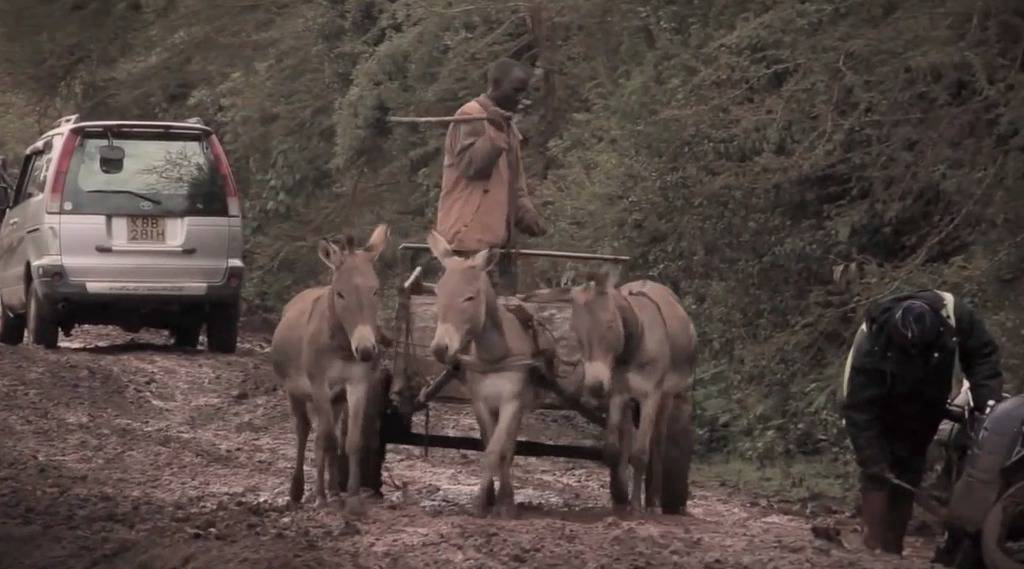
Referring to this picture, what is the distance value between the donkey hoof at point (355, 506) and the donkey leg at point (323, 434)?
1.52 feet

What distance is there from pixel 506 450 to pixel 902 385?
7.03ft

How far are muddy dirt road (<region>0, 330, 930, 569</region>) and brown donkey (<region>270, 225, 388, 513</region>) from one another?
0.34 meters

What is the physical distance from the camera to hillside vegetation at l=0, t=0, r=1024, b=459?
12.6 m

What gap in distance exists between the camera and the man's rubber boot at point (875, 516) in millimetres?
9203

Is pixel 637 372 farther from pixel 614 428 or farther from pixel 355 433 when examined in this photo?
pixel 355 433

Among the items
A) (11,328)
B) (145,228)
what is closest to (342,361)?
(145,228)

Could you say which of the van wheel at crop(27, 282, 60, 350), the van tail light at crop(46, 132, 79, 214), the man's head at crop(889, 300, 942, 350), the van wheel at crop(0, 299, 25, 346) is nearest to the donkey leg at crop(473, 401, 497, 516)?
the man's head at crop(889, 300, 942, 350)

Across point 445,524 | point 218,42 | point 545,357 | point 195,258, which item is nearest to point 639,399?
point 545,357

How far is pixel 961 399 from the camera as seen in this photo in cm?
920

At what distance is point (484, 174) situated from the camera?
425 inches

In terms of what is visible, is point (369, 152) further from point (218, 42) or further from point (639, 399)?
point (639, 399)

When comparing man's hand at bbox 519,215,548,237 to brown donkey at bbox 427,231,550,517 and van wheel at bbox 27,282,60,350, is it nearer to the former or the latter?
brown donkey at bbox 427,231,550,517

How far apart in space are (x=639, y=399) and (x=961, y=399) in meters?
1.94

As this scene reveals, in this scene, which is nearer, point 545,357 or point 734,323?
point 545,357
